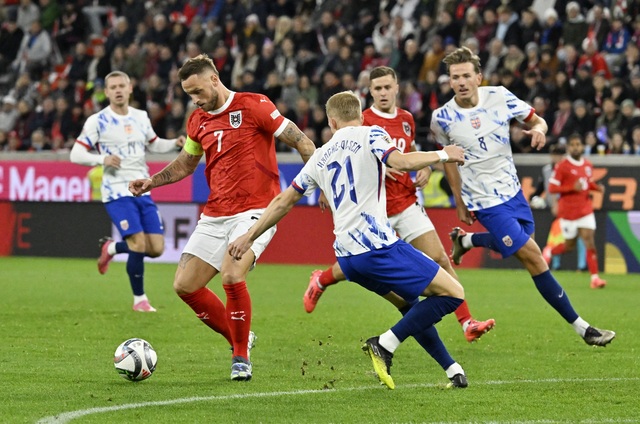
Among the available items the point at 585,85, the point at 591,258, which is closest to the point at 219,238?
the point at 591,258

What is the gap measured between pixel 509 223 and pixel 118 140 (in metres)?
5.23

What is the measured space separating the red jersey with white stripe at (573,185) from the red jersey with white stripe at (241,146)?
967 cm

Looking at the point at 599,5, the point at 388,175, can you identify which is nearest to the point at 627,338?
the point at 388,175

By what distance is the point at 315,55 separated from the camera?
953 inches

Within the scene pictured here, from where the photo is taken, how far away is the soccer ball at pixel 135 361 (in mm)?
8203

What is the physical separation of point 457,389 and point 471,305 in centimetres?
646

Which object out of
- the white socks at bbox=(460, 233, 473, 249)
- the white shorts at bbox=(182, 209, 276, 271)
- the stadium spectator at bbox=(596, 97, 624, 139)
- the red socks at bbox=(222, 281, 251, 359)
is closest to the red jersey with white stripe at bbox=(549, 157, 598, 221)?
the stadium spectator at bbox=(596, 97, 624, 139)

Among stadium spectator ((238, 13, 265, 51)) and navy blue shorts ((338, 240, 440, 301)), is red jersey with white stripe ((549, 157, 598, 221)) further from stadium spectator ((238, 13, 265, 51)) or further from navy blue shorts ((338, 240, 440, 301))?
navy blue shorts ((338, 240, 440, 301))

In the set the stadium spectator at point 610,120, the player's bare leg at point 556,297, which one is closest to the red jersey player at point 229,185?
the player's bare leg at point 556,297

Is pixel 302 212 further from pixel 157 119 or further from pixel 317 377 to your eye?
pixel 317 377

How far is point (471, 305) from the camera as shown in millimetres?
14234

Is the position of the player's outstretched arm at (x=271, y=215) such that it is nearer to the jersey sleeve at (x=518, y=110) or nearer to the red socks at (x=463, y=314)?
the red socks at (x=463, y=314)

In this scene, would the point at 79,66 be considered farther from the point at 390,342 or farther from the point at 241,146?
the point at 390,342

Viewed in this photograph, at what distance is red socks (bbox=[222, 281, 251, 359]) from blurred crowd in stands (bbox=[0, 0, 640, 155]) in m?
12.4
